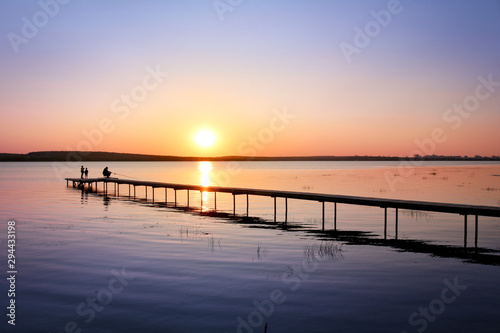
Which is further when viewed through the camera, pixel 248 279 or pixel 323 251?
pixel 323 251

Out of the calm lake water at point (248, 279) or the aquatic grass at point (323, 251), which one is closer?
the calm lake water at point (248, 279)

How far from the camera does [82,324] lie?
936 cm

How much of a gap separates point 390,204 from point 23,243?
15814 mm

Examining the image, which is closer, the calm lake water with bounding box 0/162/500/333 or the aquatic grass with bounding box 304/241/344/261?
the calm lake water with bounding box 0/162/500/333

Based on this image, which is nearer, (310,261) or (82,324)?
(82,324)

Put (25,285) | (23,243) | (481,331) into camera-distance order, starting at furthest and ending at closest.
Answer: (23,243) < (25,285) < (481,331)

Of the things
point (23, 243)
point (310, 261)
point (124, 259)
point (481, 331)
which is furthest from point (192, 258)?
point (481, 331)

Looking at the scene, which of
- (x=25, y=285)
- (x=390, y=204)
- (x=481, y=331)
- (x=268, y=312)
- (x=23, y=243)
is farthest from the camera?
(x=390, y=204)

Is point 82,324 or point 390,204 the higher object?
point 390,204

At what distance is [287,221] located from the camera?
26484mm

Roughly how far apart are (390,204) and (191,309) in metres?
13.7

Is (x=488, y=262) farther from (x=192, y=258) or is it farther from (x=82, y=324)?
(x=82, y=324)

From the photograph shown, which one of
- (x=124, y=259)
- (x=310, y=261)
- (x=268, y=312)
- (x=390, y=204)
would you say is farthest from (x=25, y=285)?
(x=390, y=204)

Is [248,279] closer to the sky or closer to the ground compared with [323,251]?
closer to the ground
